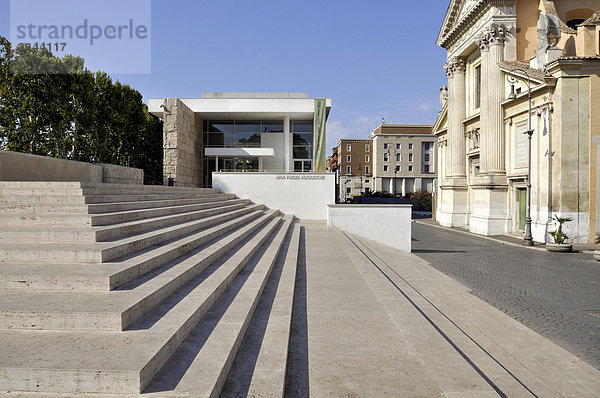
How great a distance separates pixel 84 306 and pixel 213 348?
129cm

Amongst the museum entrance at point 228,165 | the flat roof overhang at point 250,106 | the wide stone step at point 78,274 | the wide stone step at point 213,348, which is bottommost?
the wide stone step at point 213,348

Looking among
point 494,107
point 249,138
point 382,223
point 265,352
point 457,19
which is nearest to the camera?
point 265,352

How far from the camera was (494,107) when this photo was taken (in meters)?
24.5

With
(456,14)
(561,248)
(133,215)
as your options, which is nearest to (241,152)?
(456,14)

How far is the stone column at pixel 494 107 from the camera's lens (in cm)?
2431

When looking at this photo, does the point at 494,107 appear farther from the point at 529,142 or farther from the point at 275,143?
the point at 275,143

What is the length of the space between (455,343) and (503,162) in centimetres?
2342

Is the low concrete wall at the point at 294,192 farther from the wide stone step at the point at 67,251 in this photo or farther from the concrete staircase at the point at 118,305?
the wide stone step at the point at 67,251

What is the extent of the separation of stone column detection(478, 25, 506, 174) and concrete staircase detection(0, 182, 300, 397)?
22.2m

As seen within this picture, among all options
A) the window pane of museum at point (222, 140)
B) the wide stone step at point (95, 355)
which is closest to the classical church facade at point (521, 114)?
the window pane of museum at point (222, 140)

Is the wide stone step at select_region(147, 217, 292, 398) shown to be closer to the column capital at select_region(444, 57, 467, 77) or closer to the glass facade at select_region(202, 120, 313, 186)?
the glass facade at select_region(202, 120, 313, 186)

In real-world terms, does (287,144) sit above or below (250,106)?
below

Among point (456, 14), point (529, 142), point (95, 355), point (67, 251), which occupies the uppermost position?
point (456, 14)

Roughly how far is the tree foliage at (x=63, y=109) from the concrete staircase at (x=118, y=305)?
22.4m
